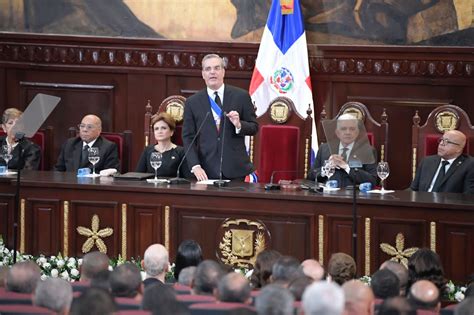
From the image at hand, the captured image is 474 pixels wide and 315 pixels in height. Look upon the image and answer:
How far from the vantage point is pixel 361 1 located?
11258 mm

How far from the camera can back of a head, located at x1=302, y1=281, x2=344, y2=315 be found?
3.75 meters

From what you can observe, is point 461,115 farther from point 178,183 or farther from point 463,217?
point 178,183

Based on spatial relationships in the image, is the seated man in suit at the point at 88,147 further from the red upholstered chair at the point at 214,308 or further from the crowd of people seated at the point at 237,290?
the red upholstered chair at the point at 214,308

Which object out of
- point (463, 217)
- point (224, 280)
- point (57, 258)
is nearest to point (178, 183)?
point (57, 258)

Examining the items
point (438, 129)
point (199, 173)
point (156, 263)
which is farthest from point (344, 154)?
point (156, 263)

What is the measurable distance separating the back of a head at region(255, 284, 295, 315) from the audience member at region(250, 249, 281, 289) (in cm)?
139

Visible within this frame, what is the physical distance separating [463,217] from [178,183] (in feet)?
7.50

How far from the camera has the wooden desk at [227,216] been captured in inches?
303

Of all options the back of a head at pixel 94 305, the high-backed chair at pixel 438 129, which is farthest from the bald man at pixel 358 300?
the high-backed chair at pixel 438 129

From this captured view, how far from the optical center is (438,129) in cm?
955

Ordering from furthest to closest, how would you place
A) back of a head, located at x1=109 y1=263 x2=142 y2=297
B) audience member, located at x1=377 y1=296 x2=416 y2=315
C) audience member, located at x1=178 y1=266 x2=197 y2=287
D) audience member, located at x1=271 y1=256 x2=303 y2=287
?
audience member, located at x1=178 y1=266 x2=197 y2=287 < audience member, located at x1=271 y1=256 x2=303 y2=287 < back of a head, located at x1=109 y1=263 x2=142 y2=297 < audience member, located at x1=377 y1=296 x2=416 y2=315

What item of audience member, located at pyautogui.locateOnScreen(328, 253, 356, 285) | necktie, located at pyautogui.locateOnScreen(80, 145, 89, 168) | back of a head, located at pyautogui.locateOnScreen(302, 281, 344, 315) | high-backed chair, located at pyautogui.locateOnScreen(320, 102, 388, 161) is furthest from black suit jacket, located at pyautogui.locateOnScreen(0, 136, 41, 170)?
back of a head, located at pyautogui.locateOnScreen(302, 281, 344, 315)

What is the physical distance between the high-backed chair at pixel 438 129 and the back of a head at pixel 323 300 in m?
5.69

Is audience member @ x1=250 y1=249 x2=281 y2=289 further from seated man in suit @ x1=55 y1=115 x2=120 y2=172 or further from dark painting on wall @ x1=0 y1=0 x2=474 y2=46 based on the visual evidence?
dark painting on wall @ x1=0 y1=0 x2=474 y2=46
